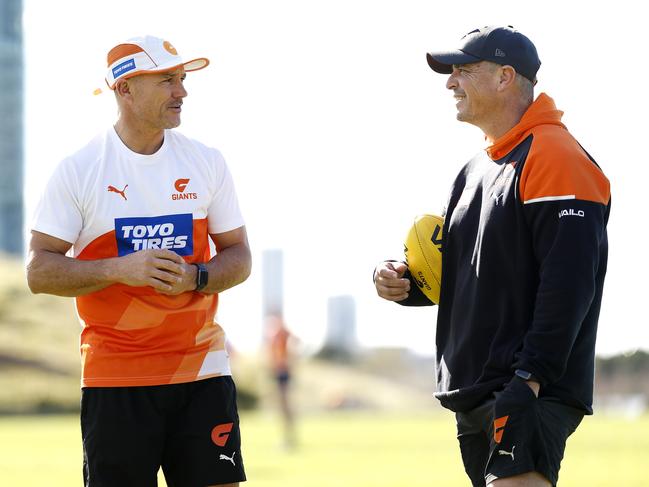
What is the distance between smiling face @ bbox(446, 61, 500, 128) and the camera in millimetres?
5039

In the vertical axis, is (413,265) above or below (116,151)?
below

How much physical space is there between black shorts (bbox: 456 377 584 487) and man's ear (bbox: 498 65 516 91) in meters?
1.27

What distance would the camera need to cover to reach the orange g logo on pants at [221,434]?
5.36 m

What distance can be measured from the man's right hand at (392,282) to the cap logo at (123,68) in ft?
4.73

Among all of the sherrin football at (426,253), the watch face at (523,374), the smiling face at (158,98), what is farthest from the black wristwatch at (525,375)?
the smiling face at (158,98)

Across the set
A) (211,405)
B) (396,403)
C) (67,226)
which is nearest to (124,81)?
(67,226)

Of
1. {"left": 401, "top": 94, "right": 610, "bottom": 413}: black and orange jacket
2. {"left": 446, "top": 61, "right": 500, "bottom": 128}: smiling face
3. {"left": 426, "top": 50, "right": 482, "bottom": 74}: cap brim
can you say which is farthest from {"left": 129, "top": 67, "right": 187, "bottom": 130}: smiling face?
{"left": 401, "top": 94, "right": 610, "bottom": 413}: black and orange jacket

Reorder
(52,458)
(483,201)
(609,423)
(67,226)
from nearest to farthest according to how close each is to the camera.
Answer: (483,201), (67,226), (52,458), (609,423)

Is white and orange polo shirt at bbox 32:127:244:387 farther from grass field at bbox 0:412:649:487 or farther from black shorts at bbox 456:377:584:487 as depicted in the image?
grass field at bbox 0:412:649:487

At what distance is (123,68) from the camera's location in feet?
17.8

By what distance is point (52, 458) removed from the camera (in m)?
15.2

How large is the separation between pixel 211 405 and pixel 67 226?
1.02 meters

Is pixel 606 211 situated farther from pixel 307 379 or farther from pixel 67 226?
pixel 307 379

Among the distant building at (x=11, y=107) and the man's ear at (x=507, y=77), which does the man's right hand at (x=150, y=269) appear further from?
the distant building at (x=11, y=107)
